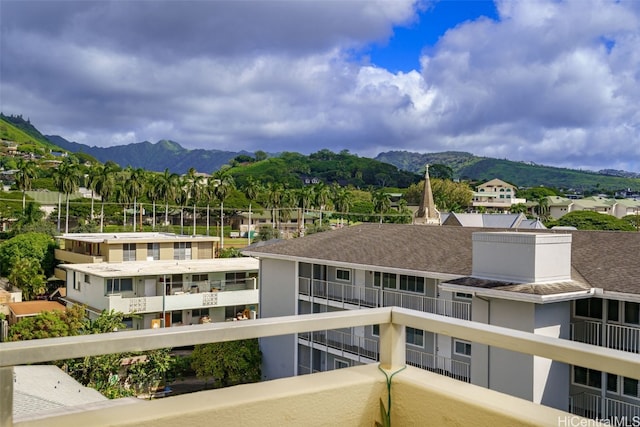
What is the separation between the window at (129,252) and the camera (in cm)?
3856

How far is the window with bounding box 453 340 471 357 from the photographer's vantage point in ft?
50.3

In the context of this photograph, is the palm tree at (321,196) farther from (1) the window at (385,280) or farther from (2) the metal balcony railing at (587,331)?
(2) the metal balcony railing at (587,331)

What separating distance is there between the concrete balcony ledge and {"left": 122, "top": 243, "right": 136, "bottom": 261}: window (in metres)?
38.1

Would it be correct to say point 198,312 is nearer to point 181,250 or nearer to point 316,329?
point 181,250

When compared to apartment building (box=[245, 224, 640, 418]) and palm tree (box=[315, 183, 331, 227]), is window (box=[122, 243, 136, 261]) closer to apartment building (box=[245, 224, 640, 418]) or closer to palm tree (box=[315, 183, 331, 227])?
apartment building (box=[245, 224, 640, 418])

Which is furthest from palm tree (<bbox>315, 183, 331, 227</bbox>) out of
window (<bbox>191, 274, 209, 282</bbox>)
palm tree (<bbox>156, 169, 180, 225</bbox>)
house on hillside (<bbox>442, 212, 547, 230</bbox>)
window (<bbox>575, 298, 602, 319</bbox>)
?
window (<bbox>575, 298, 602, 319</bbox>)

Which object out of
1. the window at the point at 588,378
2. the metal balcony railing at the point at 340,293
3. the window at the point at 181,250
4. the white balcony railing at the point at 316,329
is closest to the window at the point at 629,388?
the window at the point at 588,378

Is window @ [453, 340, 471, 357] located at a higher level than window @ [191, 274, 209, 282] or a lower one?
higher

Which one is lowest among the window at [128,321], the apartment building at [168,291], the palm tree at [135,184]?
the window at [128,321]

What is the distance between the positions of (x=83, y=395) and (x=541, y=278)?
386 inches

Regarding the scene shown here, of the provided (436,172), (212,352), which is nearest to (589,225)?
(212,352)

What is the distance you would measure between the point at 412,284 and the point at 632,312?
6.13m

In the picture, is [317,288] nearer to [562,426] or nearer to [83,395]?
[83,395]

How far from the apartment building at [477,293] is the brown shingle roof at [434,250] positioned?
0.04 meters
